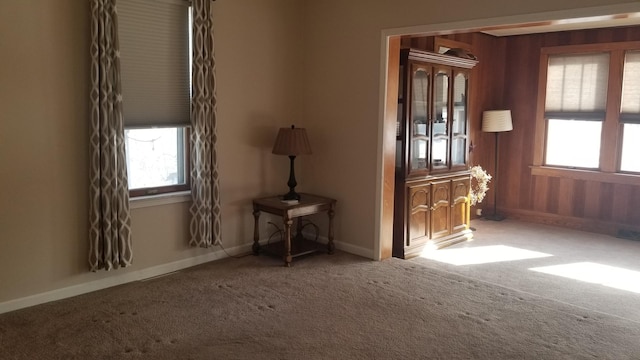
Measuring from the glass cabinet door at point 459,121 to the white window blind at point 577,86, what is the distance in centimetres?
176

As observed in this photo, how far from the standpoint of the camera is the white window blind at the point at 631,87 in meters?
6.18

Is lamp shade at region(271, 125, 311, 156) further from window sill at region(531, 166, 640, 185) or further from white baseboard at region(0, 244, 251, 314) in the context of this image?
window sill at region(531, 166, 640, 185)

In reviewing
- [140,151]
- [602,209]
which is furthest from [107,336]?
[602,209]

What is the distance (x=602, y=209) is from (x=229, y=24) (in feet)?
16.5

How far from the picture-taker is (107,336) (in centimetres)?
337

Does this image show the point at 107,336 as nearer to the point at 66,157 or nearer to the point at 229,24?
the point at 66,157

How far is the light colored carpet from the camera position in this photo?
126 inches

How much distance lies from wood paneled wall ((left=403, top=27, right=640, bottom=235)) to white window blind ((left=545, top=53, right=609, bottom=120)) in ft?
0.64

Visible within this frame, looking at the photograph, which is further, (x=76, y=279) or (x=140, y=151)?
(x=140, y=151)

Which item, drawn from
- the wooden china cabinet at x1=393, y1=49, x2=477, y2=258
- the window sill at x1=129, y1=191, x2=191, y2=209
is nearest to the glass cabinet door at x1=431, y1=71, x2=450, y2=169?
the wooden china cabinet at x1=393, y1=49, x2=477, y2=258

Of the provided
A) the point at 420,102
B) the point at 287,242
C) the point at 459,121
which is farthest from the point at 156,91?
Result: the point at 459,121

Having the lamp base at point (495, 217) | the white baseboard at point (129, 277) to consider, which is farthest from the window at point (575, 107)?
the white baseboard at point (129, 277)

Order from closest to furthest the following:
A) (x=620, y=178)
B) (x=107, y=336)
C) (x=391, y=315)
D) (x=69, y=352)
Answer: (x=69, y=352)
(x=107, y=336)
(x=391, y=315)
(x=620, y=178)

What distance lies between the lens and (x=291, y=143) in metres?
4.98
